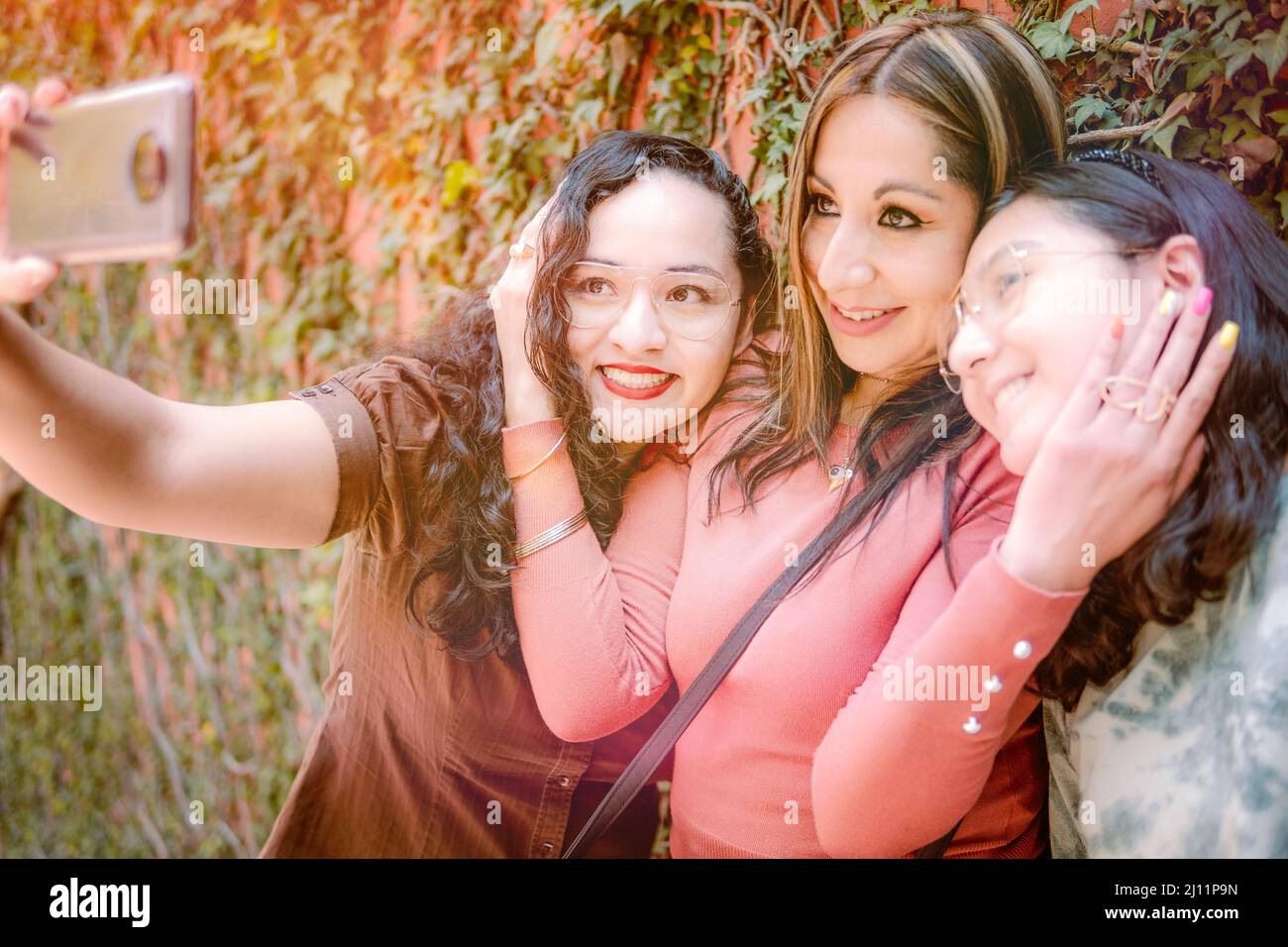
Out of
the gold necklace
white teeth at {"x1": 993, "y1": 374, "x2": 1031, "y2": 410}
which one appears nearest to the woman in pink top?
the gold necklace

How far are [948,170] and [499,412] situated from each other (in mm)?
885

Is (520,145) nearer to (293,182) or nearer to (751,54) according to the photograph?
(751,54)

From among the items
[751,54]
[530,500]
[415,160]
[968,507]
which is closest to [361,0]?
[415,160]

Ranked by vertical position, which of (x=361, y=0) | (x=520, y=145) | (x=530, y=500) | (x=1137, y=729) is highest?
(x=361, y=0)

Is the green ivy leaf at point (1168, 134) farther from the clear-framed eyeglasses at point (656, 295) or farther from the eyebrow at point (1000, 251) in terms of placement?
the clear-framed eyeglasses at point (656, 295)

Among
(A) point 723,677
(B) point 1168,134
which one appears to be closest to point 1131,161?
(B) point 1168,134

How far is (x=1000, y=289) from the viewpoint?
1.83 meters

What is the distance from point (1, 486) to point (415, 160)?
2262mm

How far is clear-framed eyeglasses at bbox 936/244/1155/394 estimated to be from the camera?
177 cm

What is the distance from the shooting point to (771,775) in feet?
6.51

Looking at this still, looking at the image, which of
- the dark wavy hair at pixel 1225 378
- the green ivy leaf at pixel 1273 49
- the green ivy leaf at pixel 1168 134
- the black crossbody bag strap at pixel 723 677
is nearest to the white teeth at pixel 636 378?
the black crossbody bag strap at pixel 723 677

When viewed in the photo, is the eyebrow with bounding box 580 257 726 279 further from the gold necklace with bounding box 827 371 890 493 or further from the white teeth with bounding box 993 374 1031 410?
the white teeth with bounding box 993 374 1031 410

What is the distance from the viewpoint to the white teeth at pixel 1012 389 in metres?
1.79

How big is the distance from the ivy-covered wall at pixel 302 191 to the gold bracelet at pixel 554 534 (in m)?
0.71
